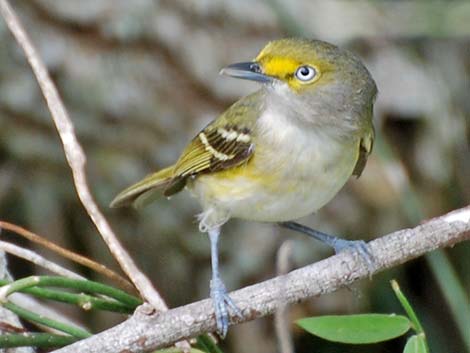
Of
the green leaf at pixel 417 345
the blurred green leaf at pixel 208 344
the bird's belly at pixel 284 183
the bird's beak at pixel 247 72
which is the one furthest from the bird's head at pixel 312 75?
the green leaf at pixel 417 345

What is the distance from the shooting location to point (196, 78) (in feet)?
12.2

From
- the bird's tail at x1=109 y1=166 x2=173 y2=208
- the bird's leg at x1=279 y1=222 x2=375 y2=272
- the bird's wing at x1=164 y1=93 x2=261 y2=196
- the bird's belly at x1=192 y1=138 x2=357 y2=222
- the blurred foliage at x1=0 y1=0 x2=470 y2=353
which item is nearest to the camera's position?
the bird's leg at x1=279 y1=222 x2=375 y2=272

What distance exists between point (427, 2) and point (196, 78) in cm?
97

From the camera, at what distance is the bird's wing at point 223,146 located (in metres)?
2.56

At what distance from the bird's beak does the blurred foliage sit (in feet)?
3.74

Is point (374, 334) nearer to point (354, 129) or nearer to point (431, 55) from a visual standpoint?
point (354, 129)

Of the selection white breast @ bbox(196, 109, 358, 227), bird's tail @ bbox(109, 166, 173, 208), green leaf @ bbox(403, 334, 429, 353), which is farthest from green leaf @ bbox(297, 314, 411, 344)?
bird's tail @ bbox(109, 166, 173, 208)

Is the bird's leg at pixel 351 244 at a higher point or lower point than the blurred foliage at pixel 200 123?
lower

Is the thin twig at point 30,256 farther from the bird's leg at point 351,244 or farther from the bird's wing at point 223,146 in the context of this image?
the bird's wing at point 223,146

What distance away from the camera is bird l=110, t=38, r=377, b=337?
2.38 metres

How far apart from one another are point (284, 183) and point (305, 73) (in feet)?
0.85

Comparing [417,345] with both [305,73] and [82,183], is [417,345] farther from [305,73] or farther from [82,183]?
[305,73]

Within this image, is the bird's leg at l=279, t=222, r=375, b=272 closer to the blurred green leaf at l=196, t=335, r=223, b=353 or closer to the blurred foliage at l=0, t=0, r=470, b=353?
the blurred green leaf at l=196, t=335, r=223, b=353

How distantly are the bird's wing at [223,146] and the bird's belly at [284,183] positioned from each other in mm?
42
